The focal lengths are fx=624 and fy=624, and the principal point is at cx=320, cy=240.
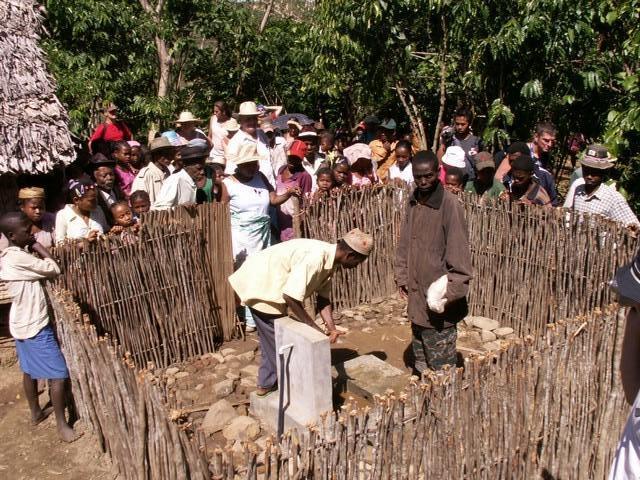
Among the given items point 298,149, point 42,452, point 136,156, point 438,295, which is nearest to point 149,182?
point 136,156

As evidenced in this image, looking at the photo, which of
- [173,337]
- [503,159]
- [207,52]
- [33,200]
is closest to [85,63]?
[207,52]

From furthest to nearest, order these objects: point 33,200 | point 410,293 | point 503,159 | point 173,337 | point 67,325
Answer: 1. point 503,159
2. point 173,337
3. point 33,200
4. point 410,293
5. point 67,325

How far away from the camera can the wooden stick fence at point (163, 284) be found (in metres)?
5.08

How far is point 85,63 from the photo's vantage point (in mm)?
9492

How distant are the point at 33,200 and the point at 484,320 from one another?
445 cm

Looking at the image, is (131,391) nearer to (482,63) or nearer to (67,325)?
(67,325)

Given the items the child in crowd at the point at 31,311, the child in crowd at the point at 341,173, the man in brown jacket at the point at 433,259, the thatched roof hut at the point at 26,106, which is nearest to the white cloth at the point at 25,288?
the child in crowd at the point at 31,311

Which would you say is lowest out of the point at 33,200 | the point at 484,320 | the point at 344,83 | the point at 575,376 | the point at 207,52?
the point at 484,320

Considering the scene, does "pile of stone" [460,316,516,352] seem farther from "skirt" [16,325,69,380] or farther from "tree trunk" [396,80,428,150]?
"skirt" [16,325,69,380]

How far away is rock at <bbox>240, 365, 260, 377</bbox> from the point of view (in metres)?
5.59

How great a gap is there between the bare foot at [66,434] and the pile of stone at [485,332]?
3.71m

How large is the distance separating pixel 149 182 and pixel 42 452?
9.95ft

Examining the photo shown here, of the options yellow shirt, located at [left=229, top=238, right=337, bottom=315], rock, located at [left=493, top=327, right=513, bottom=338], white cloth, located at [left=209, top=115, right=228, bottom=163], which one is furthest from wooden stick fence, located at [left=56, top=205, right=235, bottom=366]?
white cloth, located at [left=209, top=115, right=228, bottom=163]

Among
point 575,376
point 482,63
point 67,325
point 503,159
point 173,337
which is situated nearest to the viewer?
point 575,376
